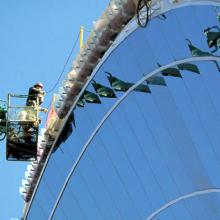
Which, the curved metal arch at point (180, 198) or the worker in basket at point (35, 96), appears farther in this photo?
the worker in basket at point (35, 96)

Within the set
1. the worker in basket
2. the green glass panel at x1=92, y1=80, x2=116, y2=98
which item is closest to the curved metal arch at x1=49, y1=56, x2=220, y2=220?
the green glass panel at x1=92, y1=80, x2=116, y2=98

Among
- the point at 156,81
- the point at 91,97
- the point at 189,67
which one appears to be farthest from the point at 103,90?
the point at 189,67

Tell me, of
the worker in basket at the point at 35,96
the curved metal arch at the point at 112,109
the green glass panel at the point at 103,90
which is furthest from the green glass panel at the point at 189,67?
the worker in basket at the point at 35,96

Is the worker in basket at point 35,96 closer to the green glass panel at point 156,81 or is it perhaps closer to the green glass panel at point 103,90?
the green glass panel at point 103,90

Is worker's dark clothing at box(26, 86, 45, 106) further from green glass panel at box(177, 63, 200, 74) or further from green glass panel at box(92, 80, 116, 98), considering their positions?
green glass panel at box(177, 63, 200, 74)

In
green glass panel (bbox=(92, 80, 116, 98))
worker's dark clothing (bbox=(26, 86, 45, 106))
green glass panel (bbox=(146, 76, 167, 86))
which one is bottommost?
green glass panel (bbox=(146, 76, 167, 86))

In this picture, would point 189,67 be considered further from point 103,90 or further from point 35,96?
point 35,96

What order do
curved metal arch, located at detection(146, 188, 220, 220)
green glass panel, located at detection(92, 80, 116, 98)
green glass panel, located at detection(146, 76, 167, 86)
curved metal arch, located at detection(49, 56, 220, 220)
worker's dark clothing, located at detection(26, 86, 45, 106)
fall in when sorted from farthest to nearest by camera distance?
1. worker's dark clothing, located at detection(26, 86, 45, 106)
2. green glass panel, located at detection(92, 80, 116, 98)
3. green glass panel, located at detection(146, 76, 167, 86)
4. curved metal arch, located at detection(146, 188, 220, 220)
5. curved metal arch, located at detection(49, 56, 220, 220)

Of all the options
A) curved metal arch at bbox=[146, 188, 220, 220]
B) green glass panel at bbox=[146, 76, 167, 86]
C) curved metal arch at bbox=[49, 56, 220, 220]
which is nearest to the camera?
curved metal arch at bbox=[49, 56, 220, 220]

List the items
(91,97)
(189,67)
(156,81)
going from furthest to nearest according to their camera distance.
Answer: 1. (91,97)
2. (156,81)
3. (189,67)

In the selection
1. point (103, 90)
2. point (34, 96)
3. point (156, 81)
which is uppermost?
point (34, 96)

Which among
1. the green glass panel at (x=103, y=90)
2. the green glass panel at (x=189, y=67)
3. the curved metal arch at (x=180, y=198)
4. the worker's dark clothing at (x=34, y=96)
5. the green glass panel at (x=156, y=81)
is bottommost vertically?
the curved metal arch at (x=180, y=198)

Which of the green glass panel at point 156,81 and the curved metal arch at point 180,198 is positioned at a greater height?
the green glass panel at point 156,81

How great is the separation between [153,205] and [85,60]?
10.3 meters
